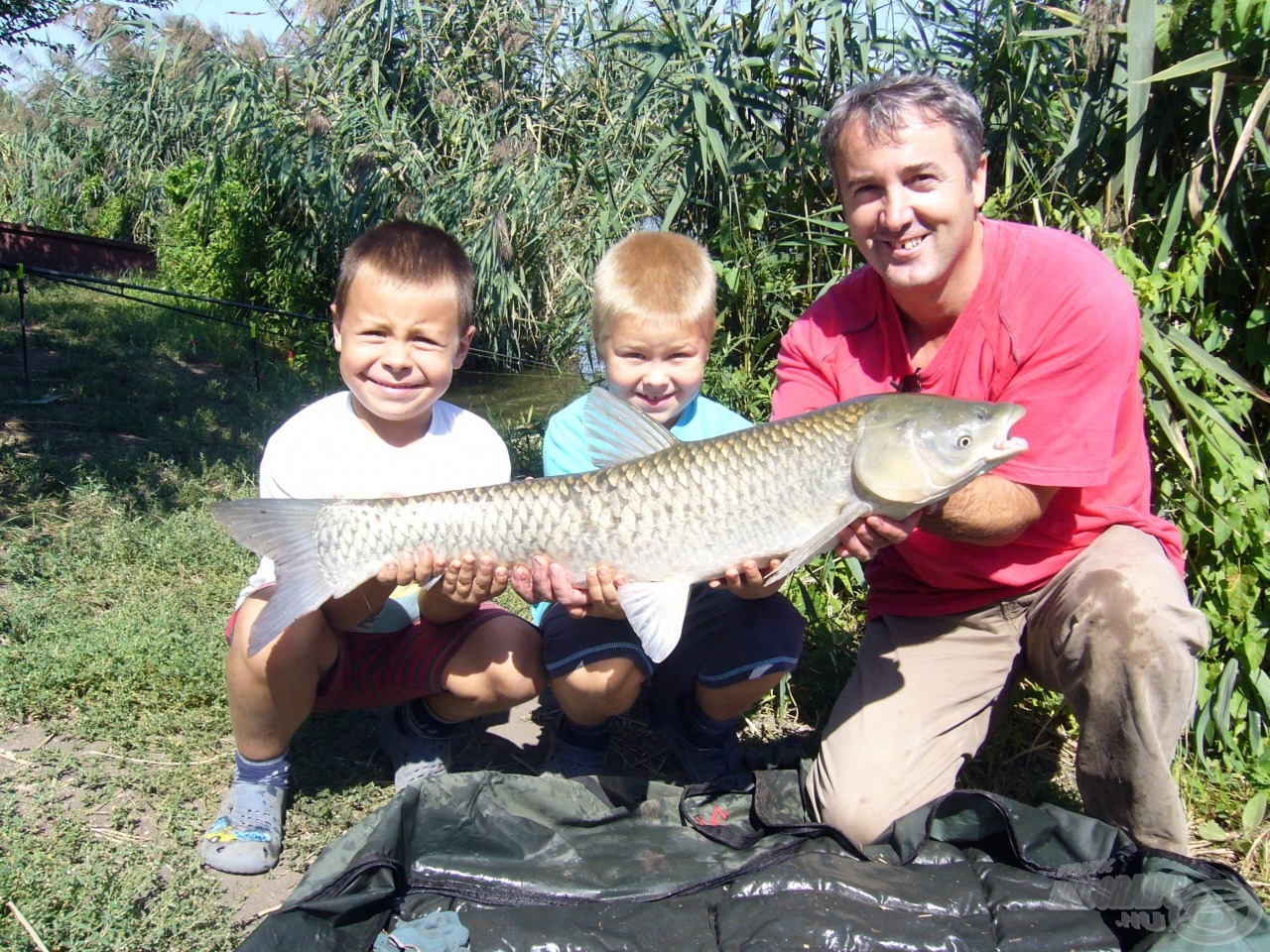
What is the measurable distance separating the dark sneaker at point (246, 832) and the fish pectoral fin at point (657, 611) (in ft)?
2.59

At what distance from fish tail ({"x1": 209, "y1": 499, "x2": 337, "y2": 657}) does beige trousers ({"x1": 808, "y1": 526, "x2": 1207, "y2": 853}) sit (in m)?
1.07

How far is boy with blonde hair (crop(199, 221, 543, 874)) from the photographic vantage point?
198 centimetres

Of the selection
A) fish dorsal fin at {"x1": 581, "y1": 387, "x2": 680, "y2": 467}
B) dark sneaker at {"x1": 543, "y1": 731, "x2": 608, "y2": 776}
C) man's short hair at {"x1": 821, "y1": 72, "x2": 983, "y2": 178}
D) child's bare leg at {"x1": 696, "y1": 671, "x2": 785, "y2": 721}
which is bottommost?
dark sneaker at {"x1": 543, "y1": 731, "x2": 608, "y2": 776}

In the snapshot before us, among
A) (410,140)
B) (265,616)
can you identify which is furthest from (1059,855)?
(410,140)

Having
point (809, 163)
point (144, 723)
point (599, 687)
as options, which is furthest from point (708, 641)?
point (809, 163)

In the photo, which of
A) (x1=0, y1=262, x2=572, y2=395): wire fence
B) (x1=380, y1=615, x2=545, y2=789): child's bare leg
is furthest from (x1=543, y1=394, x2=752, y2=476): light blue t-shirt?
(x1=0, y1=262, x2=572, y2=395): wire fence

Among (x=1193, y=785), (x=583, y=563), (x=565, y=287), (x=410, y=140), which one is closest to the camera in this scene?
(x=583, y=563)

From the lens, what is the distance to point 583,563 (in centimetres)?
189

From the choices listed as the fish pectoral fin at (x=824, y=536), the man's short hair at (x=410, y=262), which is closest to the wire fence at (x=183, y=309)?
the man's short hair at (x=410, y=262)

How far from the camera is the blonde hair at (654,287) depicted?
7.30 ft

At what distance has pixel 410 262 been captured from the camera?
7.09 feet

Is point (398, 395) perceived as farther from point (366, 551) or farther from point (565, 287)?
point (565, 287)

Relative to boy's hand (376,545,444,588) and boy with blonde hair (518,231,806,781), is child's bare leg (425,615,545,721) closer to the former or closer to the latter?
boy with blonde hair (518,231,806,781)

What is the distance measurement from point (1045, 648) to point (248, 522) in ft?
5.11
